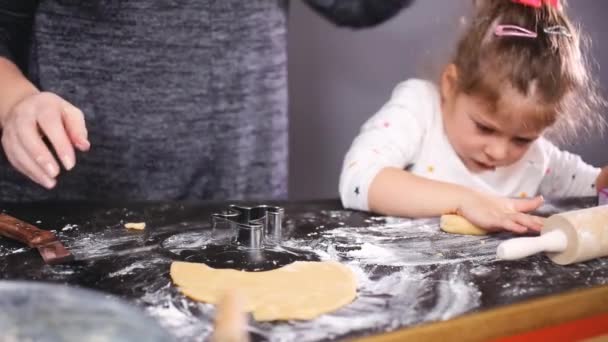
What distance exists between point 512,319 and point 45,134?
62cm

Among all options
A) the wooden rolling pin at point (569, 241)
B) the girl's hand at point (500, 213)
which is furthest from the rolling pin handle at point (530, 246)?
the girl's hand at point (500, 213)

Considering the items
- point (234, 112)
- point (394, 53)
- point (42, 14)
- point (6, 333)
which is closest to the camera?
point (6, 333)

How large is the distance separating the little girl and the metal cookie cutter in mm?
263

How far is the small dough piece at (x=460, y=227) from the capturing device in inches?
42.1

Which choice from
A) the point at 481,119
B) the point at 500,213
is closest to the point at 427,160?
the point at 481,119

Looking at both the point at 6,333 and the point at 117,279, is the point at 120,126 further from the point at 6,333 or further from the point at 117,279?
the point at 6,333

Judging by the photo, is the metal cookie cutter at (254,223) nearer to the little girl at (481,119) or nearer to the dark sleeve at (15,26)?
the little girl at (481,119)

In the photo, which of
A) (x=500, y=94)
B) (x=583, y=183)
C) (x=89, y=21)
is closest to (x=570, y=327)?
(x=500, y=94)

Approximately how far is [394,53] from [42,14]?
105 cm

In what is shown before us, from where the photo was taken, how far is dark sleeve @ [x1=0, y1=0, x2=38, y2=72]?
119cm

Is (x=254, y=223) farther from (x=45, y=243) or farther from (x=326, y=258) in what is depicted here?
(x=45, y=243)

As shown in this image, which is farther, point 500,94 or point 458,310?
point 500,94

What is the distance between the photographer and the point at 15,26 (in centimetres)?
122

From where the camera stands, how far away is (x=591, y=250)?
36.3 inches
